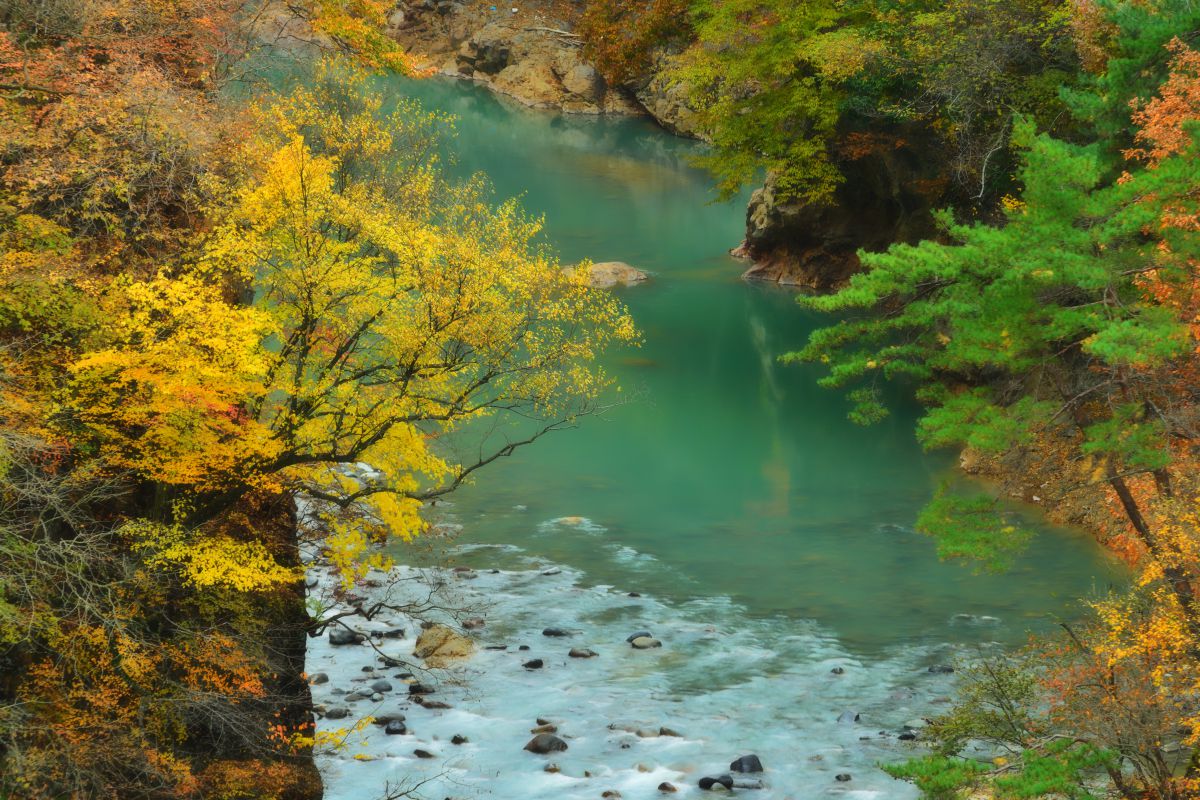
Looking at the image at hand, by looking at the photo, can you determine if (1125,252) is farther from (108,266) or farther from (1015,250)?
(108,266)

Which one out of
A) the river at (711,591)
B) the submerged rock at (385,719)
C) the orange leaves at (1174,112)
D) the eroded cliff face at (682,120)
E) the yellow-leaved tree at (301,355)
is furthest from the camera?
the eroded cliff face at (682,120)

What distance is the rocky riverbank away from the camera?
56.5ft

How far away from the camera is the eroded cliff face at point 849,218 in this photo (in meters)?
37.9

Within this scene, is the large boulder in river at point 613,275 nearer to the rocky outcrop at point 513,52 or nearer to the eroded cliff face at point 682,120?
the eroded cliff face at point 682,120

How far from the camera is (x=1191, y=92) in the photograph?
56.2 ft

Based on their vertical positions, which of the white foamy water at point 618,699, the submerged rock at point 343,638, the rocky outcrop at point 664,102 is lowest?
the submerged rock at point 343,638

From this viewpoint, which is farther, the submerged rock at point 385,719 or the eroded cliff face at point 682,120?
the eroded cliff face at point 682,120

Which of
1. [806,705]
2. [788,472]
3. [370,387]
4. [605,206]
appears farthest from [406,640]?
[605,206]

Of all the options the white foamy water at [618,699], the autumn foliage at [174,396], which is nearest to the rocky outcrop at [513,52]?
the white foamy water at [618,699]

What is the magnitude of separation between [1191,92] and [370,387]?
41.9 ft

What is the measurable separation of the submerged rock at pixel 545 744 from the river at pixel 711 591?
17 cm

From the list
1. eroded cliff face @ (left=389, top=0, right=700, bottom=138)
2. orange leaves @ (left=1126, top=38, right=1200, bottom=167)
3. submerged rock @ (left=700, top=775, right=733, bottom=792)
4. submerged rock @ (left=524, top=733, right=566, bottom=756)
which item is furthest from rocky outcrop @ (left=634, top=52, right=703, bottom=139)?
submerged rock @ (left=700, top=775, right=733, bottom=792)

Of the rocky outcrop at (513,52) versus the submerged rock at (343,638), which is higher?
the rocky outcrop at (513,52)

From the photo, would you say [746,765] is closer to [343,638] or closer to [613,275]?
[343,638]
